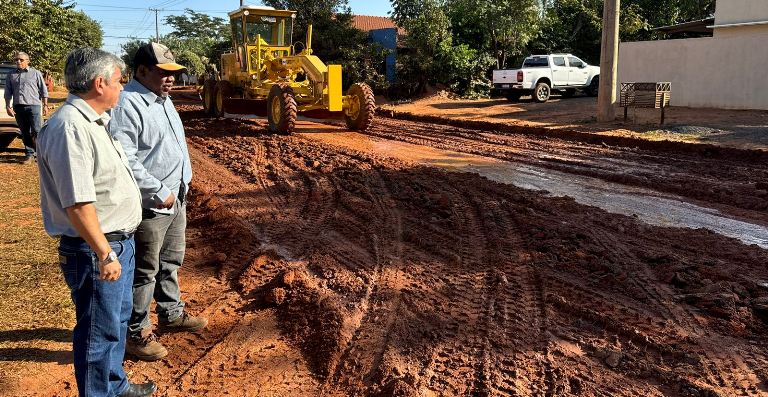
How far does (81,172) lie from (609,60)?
1471cm

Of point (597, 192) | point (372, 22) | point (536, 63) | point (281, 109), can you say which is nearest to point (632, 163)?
point (597, 192)

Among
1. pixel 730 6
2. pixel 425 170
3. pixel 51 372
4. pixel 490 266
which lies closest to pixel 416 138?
pixel 425 170

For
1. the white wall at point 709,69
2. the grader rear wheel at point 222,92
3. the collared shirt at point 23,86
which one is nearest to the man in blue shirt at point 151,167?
the collared shirt at point 23,86

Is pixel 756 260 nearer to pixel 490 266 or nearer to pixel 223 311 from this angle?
pixel 490 266

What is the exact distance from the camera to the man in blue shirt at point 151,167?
3.42m

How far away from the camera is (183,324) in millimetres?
4012

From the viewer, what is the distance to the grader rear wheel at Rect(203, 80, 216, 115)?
18.0 meters

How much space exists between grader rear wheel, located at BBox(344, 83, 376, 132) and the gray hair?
37.8 ft

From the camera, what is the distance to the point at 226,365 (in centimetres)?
361

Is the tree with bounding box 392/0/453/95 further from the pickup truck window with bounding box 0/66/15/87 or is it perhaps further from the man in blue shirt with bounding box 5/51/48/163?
the man in blue shirt with bounding box 5/51/48/163

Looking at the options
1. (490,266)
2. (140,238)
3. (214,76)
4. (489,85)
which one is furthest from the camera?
(489,85)

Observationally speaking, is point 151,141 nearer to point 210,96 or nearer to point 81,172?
point 81,172

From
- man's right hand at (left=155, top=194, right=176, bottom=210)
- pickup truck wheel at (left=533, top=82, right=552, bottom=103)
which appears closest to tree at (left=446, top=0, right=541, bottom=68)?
pickup truck wheel at (left=533, top=82, right=552, bottom=103)

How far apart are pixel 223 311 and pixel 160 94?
1653mm
